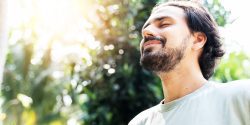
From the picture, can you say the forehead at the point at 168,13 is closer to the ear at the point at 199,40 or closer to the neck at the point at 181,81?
the ear at the point at 199,40

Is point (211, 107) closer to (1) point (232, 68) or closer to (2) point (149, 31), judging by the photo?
(2) point (149, 31)

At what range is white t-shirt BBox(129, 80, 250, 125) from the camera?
190 centimetres

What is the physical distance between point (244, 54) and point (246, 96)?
6.68 metres

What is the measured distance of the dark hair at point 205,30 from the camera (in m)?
2.46

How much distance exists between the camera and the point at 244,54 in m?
8.36

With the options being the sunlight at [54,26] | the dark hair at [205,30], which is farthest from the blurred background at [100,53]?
the dark hair at [205,30]

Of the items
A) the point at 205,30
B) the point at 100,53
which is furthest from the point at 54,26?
the point at 205,30

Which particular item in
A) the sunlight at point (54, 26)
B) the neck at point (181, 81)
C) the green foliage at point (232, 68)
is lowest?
the green foliage at point (232, 68)

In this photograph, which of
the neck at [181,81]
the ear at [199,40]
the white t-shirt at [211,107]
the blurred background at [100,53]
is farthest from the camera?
the blurred background at [100,53]

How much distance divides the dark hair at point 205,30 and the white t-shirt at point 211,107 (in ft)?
1.09

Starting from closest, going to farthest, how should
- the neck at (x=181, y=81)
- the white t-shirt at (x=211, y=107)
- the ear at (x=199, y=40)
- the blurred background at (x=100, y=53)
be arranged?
the white t-shirt at (x=211, y=107) < the neck at (x=181, y=81) < the ear at (x=199, y=40) < the blurred background at (x=100, y=53)

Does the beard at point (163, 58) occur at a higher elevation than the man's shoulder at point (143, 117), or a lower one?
higher

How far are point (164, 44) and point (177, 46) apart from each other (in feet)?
0.24

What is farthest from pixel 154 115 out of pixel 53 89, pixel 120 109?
pixel 53 89
